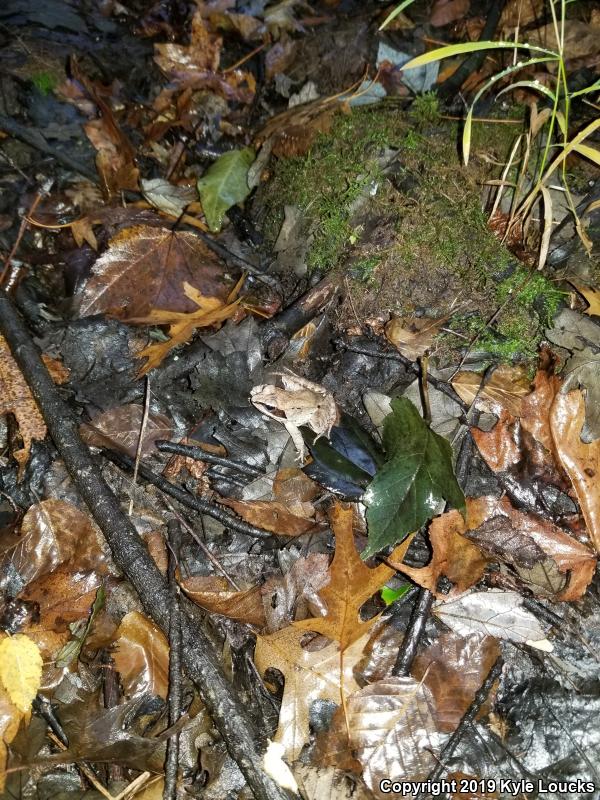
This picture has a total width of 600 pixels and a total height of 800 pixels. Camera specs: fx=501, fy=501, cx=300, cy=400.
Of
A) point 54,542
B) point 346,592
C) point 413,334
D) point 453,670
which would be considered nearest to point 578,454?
point 413,334

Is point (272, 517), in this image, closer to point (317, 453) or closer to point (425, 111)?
point (317, 453)

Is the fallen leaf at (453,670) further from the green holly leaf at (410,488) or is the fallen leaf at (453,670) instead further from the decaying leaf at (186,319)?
the decaying leaf at (186,319)

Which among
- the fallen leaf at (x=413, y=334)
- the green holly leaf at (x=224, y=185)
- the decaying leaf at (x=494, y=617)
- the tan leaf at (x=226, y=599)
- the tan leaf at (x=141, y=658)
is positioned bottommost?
the tan leaf at (x=141, y=658)

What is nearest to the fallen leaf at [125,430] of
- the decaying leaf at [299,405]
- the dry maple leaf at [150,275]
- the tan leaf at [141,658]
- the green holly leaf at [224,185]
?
the decaying leaf at [299,405]

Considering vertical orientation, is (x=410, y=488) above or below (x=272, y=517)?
above

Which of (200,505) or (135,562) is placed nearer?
(135,562)

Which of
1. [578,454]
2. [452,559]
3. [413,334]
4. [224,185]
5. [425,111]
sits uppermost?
[425,111]

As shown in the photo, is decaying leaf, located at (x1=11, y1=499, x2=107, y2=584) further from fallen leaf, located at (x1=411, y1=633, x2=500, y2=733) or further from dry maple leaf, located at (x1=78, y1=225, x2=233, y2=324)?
fallen leaf, located at (x1=411, y1=633, x2=500, y2=733)
